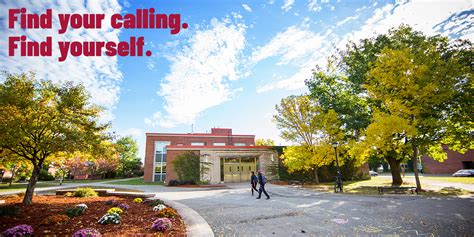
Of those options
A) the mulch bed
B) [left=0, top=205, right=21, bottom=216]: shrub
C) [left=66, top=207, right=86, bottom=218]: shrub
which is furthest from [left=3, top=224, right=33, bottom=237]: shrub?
[left=0, top=205, right=21, bottom=216]: shrub

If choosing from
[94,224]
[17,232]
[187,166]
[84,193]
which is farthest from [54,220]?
[187,166]

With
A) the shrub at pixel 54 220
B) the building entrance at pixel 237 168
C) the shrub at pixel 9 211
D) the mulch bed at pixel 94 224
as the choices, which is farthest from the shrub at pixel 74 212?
the building entrance at pixel 237 168

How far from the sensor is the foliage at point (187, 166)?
25453mm

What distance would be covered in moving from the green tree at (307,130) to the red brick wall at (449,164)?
34.6 m

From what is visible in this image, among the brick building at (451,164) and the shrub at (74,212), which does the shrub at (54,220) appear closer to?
the shrub at (74,212)

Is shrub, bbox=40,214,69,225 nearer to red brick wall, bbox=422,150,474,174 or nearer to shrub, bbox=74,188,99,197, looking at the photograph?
shrub, bbox=74,188,99,197

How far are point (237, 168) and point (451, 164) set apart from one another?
133 ft

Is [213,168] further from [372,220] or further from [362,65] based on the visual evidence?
[372,220]

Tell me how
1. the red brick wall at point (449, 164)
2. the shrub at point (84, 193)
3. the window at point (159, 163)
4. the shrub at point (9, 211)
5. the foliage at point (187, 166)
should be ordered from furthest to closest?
the red brick wall at point (449, 164) < the window at point (159, 163) < the foliage at point (187, 166) < the shrub at point (84, 193) < the shrub at point (9, 211)

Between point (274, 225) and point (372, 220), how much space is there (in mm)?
3103

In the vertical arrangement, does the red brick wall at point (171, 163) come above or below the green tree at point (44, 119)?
below

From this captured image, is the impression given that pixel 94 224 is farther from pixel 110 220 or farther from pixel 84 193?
pixel 84 193

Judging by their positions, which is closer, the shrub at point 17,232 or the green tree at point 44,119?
the shrub at point 17,232

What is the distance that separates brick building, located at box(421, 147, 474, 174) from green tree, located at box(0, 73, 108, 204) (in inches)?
2101
